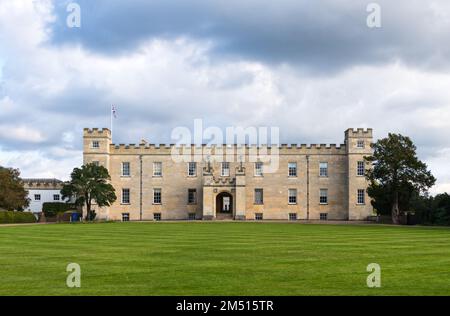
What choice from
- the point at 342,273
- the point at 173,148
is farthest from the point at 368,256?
the point at 173,148

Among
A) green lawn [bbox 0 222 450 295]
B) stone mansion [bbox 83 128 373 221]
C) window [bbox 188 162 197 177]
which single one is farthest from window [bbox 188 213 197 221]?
green lawn [bbox 0 222 450 295]

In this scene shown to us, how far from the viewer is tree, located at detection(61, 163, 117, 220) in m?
56.6

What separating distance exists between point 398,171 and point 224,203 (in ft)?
108

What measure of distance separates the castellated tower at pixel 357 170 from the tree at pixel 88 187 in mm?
26014

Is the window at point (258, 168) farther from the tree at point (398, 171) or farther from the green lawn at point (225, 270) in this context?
the green lawn at point (225, 270)

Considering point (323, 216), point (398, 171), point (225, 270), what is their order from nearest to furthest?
1. point (225, 270)
2. point (398, 171)
3. point (323, 216)

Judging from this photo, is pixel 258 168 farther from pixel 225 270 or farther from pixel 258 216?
pixel 225 270

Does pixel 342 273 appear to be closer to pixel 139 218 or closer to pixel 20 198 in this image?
pixel 139 218

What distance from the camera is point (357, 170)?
63406 millimetres

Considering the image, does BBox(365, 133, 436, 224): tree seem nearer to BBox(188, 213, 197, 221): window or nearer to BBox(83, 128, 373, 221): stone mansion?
Result: BBox(83, 128, 373, 221): stone mansion

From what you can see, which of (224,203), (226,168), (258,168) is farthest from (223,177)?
(224,203)

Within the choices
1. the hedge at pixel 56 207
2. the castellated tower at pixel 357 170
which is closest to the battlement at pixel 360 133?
the castellated tower at pixel 357 170

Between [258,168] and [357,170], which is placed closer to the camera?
[357,170]

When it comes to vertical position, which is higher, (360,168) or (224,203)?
(360,168)
